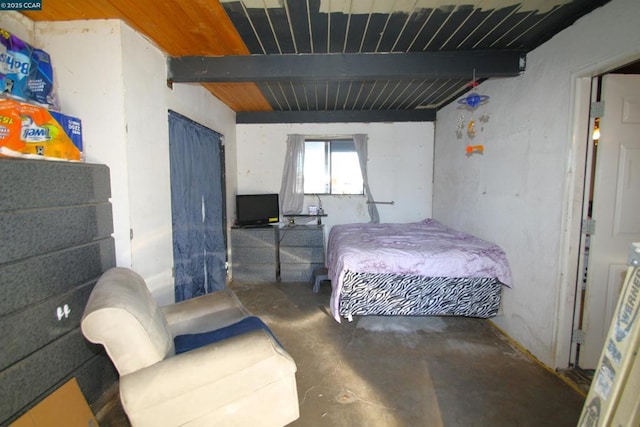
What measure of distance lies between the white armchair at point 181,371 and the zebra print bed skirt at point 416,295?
125cm

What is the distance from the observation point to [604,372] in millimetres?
950

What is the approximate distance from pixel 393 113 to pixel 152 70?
10.2 ft

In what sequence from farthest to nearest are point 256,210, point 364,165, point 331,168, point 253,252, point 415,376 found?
point 331,168 < point 364,165 < point 256,210 < point 253,252 < point 415,376

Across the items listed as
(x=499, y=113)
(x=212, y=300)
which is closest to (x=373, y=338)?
(x=212, y=300)

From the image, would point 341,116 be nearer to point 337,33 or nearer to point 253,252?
point 337,33

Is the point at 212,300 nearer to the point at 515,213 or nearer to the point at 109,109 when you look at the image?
the point at 109,109

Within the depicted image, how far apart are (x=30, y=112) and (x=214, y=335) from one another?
4.79ft

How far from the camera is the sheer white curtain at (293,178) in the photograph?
165 inches

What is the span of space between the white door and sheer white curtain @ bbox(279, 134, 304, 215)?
3216 millimetres

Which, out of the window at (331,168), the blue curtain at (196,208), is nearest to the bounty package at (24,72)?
the blue curtain at (196,208)

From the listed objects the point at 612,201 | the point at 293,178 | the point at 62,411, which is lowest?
the point at 62,411

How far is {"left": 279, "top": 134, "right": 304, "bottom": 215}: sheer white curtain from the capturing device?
418 centimetres

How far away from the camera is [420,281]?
97.9 inches

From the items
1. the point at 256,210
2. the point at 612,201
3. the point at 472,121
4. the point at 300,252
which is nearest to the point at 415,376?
the point at 612,201
